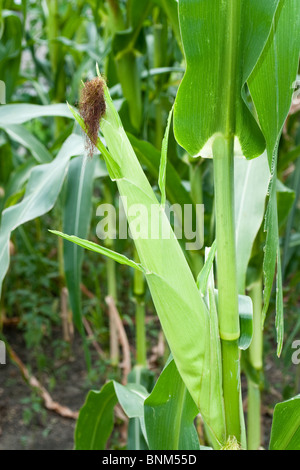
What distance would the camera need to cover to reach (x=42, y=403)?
1.24m

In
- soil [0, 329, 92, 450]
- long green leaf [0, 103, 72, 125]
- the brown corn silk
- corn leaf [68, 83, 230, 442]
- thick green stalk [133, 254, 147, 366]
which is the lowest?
soil [0, 329, 92, 450]

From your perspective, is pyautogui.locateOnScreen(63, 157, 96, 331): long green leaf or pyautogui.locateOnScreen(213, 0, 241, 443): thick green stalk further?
pyautogui.locateOnScreen(63, 157, 96, 331): long green leaf

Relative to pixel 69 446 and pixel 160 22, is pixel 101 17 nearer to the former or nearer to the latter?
pixel 160 22

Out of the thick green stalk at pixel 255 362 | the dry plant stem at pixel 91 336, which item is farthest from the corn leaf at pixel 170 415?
the dry plant stem at pixel 91 336

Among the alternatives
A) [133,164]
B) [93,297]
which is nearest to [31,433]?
[93,297]

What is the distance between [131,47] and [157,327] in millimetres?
1004

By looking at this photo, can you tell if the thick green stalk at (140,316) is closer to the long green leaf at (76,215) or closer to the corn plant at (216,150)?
the long green leaf at (76,215)

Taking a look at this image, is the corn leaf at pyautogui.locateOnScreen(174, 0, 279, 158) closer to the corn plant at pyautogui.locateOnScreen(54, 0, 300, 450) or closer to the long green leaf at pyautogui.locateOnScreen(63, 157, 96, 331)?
the corn plant at pyautogui.locateOnScreen(54, 0, 300, 450)

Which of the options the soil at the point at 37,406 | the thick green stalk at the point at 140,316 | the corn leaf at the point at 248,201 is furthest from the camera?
the soil at the point at 37,406

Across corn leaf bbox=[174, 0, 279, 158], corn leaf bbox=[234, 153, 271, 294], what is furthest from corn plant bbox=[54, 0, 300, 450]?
corn leaf bbox=[234, 153, 271, 294]

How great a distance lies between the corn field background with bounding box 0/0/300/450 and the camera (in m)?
0.37

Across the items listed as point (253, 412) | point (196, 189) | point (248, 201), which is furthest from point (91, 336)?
point (248, 201)

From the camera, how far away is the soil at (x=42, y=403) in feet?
3.69

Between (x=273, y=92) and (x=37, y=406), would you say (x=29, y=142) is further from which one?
(x=37, y=406)
